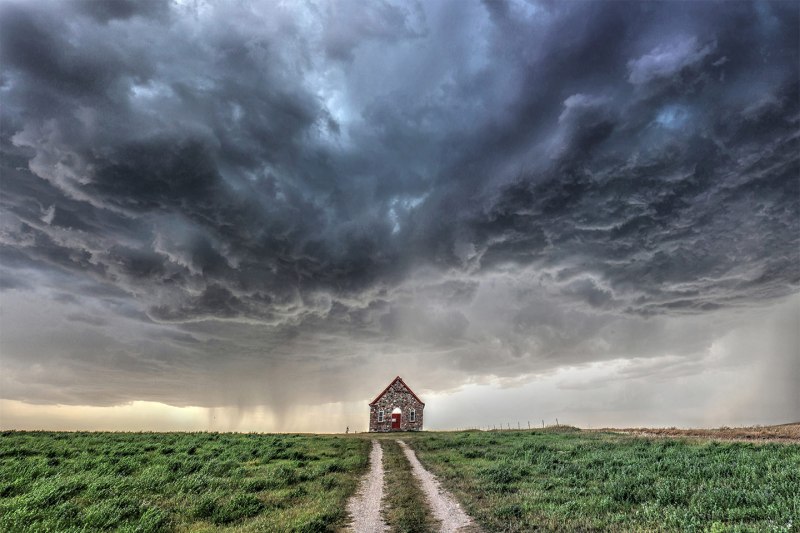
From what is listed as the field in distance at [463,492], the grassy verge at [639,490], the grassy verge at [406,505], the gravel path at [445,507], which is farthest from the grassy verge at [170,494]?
the grassy verge at [639,490]

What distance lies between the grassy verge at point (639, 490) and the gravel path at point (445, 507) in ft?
1.27

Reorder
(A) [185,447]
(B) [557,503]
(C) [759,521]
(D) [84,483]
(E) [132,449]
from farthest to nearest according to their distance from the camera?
(A) [185,447] < (E) [132,449] < (D) [84,483] < (B) [557,503] < (C) [759,521]

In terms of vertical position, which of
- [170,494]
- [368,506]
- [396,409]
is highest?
[396,409]

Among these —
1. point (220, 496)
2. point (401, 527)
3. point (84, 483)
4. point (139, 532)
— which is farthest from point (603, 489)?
point (84, 483)

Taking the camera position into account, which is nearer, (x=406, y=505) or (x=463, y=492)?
(x=406, y=505)

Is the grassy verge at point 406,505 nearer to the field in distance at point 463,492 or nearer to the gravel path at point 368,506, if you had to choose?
the gravel path at point 368,506

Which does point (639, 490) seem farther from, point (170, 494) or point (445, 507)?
point (170, 494)

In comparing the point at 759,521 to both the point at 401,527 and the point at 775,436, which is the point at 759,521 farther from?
the point at 775,436

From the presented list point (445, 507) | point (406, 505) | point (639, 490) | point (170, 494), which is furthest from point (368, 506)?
point (639, 490)

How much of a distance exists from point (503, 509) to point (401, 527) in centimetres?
324

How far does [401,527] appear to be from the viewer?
1127 cm

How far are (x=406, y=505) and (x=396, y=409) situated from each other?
5525 cm

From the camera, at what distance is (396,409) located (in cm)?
6669

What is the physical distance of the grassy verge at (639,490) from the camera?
10438 millimetres
